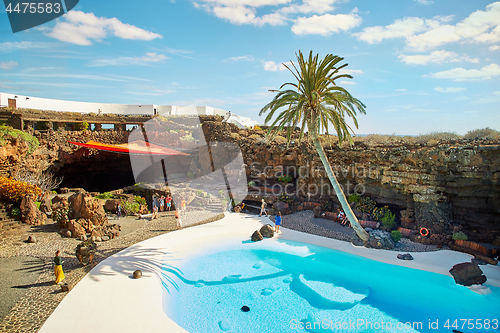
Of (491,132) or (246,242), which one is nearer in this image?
(246,242)

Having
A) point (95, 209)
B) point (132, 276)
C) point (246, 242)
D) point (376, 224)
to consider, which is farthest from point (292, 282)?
point (95, 209)

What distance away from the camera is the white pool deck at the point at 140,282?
6.58 m

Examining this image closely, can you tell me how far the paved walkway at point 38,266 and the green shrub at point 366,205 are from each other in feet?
32.5

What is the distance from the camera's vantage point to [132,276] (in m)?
8.95

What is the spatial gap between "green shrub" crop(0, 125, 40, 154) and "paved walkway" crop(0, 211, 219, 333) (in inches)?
360

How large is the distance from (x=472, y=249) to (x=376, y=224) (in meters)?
3.78

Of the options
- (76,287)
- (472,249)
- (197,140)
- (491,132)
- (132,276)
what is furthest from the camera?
(197,140)

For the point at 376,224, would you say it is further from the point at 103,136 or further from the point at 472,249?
the point at 103,136

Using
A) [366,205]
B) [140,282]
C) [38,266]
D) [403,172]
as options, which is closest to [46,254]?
[38,266]

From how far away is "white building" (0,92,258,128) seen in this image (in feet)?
93.6

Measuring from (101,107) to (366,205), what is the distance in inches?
1508

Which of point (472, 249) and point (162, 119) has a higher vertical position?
point (162, 119)

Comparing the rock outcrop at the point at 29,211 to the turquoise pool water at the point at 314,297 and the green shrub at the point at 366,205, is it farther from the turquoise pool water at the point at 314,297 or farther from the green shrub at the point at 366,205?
the green shrub at the point at 366,205

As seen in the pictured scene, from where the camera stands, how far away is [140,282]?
28.3 ft
